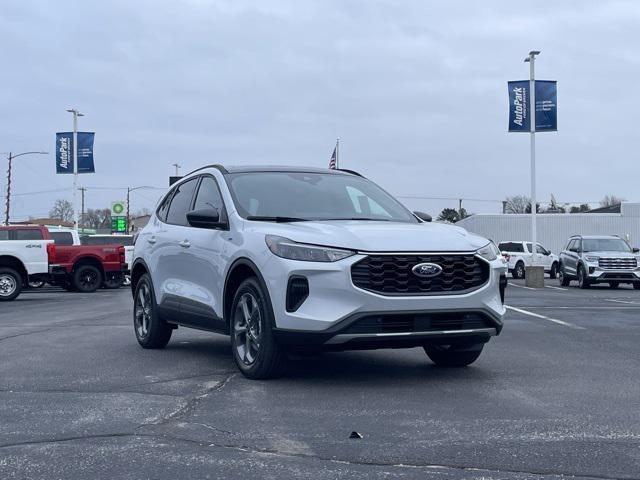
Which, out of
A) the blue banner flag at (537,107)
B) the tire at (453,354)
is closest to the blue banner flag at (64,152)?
the blue banner flag at (537,107)

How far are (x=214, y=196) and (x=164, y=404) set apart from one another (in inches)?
106

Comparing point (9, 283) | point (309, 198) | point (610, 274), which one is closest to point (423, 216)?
point (309, 198)

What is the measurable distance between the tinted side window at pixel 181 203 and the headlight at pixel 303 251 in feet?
7.11

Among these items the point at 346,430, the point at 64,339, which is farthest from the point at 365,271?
the point at 64,339

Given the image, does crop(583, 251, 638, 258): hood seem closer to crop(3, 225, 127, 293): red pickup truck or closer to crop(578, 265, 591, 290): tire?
crop(578, 265, 591, 290): tire

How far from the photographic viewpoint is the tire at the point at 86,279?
92.0 feet

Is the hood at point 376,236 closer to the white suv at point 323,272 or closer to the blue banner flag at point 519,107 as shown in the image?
the white suv at point 323,272

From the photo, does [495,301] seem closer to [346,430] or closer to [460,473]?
[346,430]

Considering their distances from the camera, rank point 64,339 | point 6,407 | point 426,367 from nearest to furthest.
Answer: point 6,407
point 426,367
point 64,339

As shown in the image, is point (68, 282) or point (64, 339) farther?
point (68, 282)

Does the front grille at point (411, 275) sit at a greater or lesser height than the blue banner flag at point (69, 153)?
lesser

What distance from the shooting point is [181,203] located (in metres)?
9.36

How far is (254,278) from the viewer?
7227 mm

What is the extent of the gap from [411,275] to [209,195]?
100 inches
